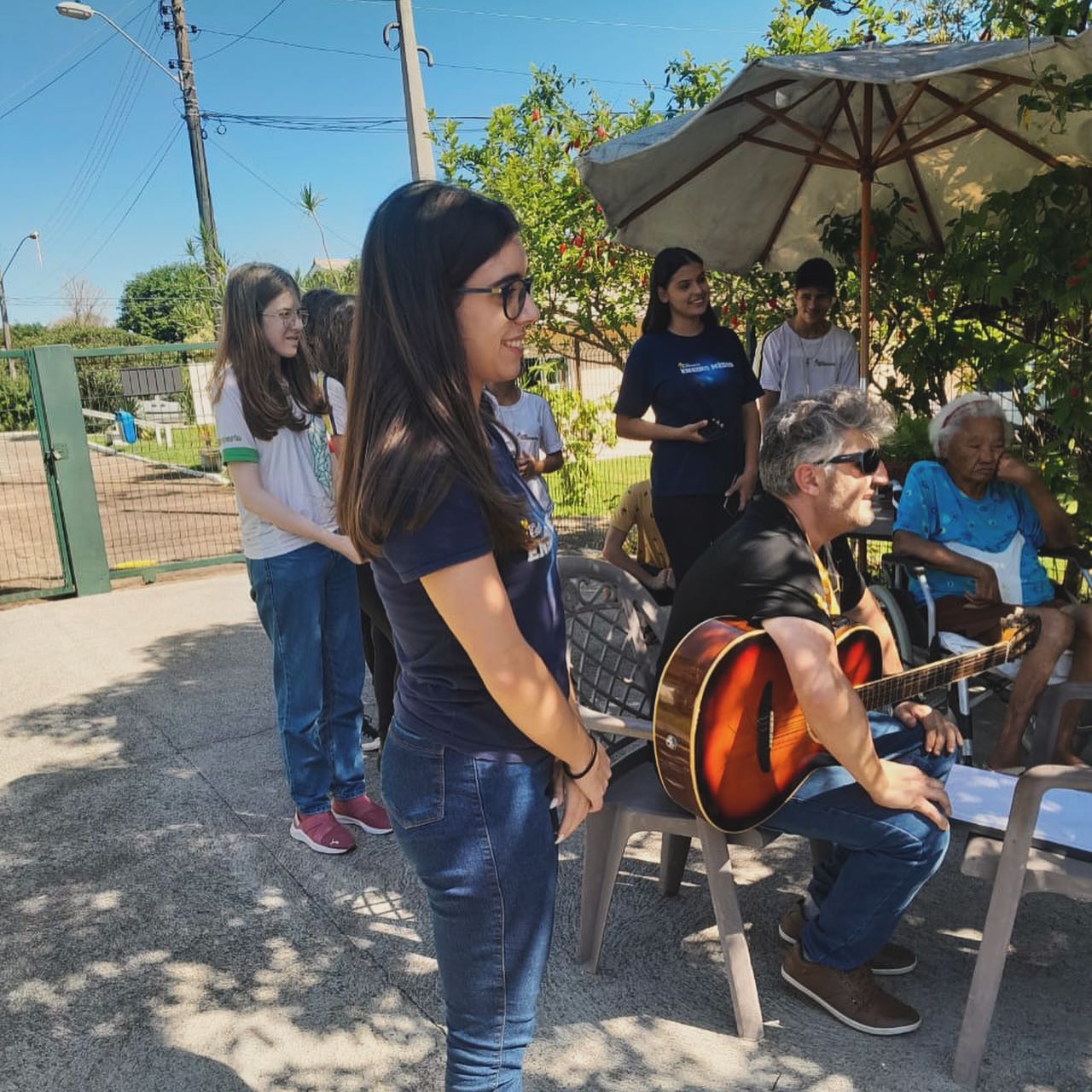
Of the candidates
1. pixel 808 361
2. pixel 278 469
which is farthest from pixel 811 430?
pixel 808 361

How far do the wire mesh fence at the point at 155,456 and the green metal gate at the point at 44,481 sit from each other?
356 mm

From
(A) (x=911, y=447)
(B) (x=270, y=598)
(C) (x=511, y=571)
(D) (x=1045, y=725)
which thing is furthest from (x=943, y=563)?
(C) (x=511, y=571)

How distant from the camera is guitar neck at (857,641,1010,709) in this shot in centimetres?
245

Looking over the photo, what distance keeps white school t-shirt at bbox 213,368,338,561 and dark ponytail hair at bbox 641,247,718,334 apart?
1693 millimetres

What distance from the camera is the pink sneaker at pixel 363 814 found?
3.54 meters

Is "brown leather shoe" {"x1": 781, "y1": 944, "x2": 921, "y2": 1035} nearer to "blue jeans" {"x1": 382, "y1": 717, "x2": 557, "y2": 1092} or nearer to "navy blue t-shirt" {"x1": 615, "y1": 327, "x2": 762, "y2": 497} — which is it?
"blue jeans" {"x1": 382, "y1": 717, "x2": 557, "y2": 1092}

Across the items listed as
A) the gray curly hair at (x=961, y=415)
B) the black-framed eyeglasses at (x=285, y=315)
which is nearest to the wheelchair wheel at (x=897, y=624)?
the gray curly hair at (x=961, y=415)

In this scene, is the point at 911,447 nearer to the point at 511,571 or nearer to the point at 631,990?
the point at 631,990

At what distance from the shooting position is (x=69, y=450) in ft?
24.0

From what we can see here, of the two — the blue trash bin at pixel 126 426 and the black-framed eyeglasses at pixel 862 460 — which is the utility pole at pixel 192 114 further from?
the black-framed eyeglasses at pixel 862 460

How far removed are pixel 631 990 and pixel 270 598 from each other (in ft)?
5.29

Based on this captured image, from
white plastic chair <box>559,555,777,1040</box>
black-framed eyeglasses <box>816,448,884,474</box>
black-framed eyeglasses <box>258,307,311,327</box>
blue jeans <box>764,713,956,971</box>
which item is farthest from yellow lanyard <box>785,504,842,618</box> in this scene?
black-framed eyeglasses <box>258,307,311,327</box>

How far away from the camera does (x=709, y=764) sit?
7.16 feet

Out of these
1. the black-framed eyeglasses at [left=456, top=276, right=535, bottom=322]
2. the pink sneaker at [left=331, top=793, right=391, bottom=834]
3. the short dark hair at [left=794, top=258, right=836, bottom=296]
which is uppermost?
the short dark hair at [left=794, top=258, right=836, bottom=296]
